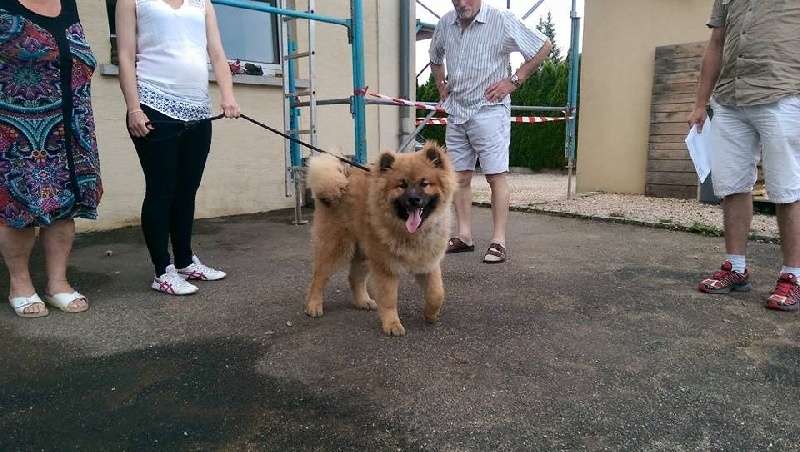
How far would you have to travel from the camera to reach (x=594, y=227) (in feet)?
17.6

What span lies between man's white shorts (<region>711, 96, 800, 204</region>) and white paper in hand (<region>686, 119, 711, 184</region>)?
0.47ft

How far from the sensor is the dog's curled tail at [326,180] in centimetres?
280

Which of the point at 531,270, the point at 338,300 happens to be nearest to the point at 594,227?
the point at 531,270

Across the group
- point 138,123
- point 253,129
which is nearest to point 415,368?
point 138,123

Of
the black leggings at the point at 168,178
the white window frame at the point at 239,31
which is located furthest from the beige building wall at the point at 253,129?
the black leggings at the point at 168,178

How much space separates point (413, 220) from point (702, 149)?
6.81ft

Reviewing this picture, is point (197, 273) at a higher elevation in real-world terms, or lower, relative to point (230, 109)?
lower

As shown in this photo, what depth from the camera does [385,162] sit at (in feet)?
9.11

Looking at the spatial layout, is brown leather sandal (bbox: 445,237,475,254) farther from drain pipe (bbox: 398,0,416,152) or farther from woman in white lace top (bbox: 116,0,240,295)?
drain pipe (bbox: 398,0,416,152)

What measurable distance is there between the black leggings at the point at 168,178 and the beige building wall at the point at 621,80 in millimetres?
6212

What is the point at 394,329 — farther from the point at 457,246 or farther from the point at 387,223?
the point at 457,246

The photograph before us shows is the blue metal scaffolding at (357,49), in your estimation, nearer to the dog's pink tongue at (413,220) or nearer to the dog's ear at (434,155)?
the dog's ear at (434,155)

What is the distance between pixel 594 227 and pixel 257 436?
14.5ft

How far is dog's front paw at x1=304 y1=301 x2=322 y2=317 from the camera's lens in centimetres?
289
